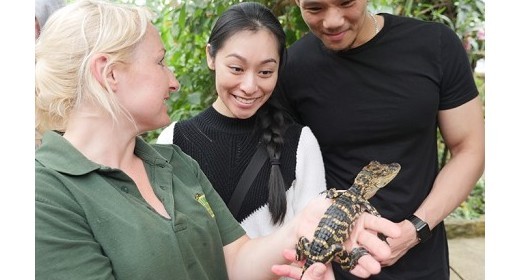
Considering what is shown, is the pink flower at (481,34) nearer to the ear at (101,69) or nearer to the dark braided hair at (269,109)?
the dark braided hair at (269,109)

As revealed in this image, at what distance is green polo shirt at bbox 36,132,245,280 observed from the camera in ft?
3.84

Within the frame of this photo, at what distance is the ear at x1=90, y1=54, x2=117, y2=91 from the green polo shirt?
184mm

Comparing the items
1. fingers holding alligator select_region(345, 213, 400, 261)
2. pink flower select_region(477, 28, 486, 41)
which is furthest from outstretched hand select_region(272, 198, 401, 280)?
pink flower select_region(477, 28, 486, 41)

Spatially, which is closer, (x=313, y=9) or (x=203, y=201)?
(x=203, y=201)

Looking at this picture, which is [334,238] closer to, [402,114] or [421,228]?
[421,228]

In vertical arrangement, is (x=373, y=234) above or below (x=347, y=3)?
below

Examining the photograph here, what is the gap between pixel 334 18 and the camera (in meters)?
1.83

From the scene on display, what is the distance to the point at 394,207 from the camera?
1997mm

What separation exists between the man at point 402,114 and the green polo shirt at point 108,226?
0.75 metres

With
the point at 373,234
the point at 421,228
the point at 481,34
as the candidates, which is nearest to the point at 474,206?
the point at 481,34

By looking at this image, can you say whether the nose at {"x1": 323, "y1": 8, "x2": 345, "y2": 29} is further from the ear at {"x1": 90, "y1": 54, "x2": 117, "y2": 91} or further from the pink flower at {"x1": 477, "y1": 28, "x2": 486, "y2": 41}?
the pink flower at {"x1": 477, "y1": 28, "x2": 486, "y2": 41}

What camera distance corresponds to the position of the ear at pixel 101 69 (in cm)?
134

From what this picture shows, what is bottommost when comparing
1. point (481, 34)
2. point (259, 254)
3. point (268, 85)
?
point (259, 254)

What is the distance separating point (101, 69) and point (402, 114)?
3.69 ft
